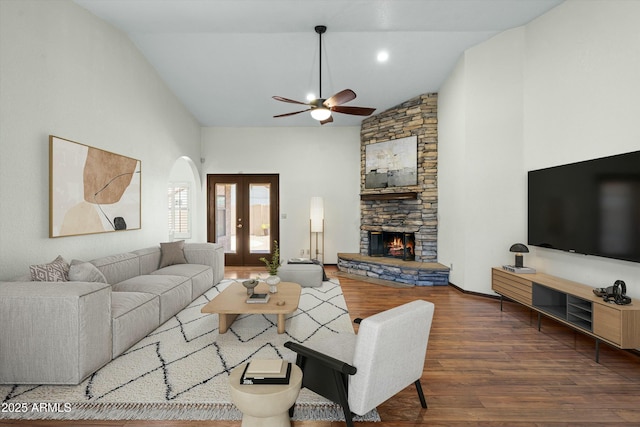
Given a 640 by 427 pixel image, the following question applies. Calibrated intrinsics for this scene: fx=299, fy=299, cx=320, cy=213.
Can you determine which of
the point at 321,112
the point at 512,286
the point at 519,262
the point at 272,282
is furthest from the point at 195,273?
the point at 519,262

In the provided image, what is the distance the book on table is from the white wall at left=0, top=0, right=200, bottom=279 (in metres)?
2.08

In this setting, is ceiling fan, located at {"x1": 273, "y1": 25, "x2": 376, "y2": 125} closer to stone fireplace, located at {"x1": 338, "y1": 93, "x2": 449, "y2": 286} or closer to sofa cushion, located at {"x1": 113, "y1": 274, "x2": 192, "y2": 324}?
stone fireplace, located at {"x1": 338, "y1": 93, "x2": 449, "y2": 286}

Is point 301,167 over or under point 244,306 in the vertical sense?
over

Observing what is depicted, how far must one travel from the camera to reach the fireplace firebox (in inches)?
229

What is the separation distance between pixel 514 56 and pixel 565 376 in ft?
13.1

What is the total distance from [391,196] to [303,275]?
7.73 feet

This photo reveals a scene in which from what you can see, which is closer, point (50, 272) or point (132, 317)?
point (50, 272)

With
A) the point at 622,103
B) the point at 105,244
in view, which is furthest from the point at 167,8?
the point at 622,103

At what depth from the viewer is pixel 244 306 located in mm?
3002

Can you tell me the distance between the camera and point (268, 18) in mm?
3684

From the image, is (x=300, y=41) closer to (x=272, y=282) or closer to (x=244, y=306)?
(x=272, y=282)

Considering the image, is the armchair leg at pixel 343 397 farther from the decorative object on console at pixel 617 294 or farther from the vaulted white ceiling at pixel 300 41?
the vaulted white ceiling at pixel 300 41

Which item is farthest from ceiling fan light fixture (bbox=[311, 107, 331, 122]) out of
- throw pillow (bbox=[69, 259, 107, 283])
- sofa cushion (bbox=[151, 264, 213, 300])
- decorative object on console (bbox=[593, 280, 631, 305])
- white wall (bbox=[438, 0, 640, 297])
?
decorative object on console (bbox=[593, 280, 631, 305])

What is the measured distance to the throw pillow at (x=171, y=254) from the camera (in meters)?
4.55
